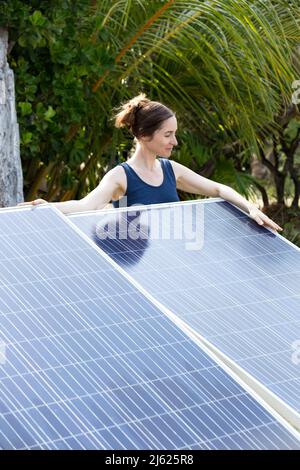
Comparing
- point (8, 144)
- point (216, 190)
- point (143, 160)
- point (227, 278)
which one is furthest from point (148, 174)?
point (8, 144)

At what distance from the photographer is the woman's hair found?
6.20m

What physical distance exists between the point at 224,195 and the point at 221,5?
274 cm

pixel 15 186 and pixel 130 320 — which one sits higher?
pixel 130 320

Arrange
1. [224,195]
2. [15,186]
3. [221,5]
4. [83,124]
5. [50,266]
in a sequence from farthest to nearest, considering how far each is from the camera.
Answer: [83,124] → [221,5] → [15,186] → [224,195] → [50,266]

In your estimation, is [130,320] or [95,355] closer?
[95,355]

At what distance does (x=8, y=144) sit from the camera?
298 inches

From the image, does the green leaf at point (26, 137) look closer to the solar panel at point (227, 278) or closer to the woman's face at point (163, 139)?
the woman's face at point (163, 139)

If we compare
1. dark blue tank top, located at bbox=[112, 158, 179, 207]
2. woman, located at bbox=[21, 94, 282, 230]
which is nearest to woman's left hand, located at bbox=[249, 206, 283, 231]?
woman, located at bbox=[21, 94, 282, 230]

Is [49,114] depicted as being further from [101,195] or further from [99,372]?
[99,372]

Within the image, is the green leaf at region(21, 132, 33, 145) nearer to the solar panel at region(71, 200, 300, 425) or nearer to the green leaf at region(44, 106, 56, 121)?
the green leaf at region(44, 106, 56, 121)

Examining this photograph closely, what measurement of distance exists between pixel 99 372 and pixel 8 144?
3.82 m

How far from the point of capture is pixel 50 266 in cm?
476

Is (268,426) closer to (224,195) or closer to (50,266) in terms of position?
(50,266)

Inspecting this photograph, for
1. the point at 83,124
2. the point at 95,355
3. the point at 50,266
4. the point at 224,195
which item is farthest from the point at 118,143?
the point at 95,355
